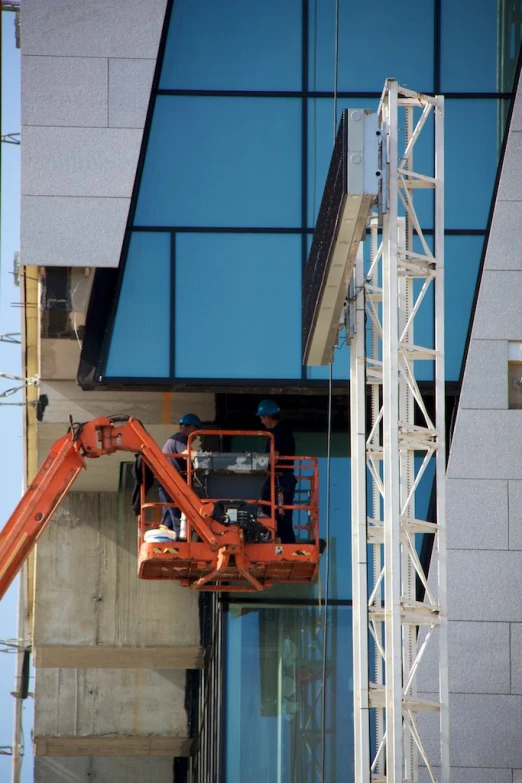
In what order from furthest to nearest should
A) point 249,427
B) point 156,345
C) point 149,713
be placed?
point 149,713
point 249,427
point 156,345

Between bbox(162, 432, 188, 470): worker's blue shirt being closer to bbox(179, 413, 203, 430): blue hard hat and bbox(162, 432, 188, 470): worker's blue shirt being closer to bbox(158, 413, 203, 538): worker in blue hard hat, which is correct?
bbox(158, 413, 203, 538): worker in blue hard hat

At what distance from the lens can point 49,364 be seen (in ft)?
84.0

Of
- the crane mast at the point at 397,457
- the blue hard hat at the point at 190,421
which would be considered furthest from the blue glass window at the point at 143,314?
the crane mast at the point at 397,457

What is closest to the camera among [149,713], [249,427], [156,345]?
[156,345]

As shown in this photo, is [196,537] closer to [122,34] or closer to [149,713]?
[149,713]

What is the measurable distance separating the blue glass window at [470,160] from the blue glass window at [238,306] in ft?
8.95

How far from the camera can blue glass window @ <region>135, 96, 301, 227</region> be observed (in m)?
24.5

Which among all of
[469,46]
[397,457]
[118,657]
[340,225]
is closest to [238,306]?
[469,46]

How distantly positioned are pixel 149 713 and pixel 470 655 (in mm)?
8646

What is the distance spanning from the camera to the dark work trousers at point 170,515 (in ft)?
75.8

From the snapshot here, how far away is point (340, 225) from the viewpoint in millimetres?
17422

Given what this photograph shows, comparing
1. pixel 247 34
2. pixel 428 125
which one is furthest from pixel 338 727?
pixel 247 34

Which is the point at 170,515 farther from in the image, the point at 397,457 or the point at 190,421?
the point at 397,457

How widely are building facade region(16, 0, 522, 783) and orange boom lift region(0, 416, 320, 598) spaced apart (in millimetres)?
1545
